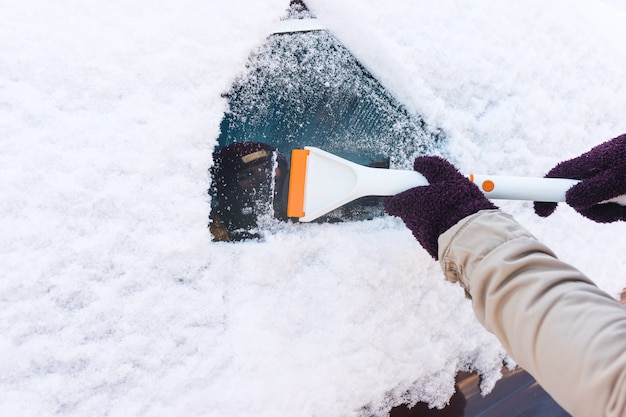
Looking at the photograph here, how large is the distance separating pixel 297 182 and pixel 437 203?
0.20 metres

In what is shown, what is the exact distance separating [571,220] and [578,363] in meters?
0.45

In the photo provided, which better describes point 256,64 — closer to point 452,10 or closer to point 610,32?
point 452,10

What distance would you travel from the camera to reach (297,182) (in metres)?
0.63

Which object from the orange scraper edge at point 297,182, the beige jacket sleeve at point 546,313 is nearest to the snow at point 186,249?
the orange scraper edge at point 297,182

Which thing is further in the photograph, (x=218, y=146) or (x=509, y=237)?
(x=218, y=146)

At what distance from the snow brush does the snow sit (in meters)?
0.07

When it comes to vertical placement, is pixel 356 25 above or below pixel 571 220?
above

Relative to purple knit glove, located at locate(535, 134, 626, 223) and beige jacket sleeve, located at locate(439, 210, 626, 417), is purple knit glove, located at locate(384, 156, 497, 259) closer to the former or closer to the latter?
beige jacket sleeve, located at locate(439, 210, 626, 417)

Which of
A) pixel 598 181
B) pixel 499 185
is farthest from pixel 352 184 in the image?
pixel 598 181

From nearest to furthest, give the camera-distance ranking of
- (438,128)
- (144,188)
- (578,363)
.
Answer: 1. (578,363)
2. (144,188)
3. (438,128)

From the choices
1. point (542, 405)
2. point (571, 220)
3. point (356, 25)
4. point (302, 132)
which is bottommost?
point (542, 405)

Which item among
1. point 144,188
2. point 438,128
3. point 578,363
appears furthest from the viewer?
point 438,128

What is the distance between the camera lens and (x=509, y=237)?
493 mm


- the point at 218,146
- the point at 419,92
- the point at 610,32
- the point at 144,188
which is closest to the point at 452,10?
the point at 419,92
